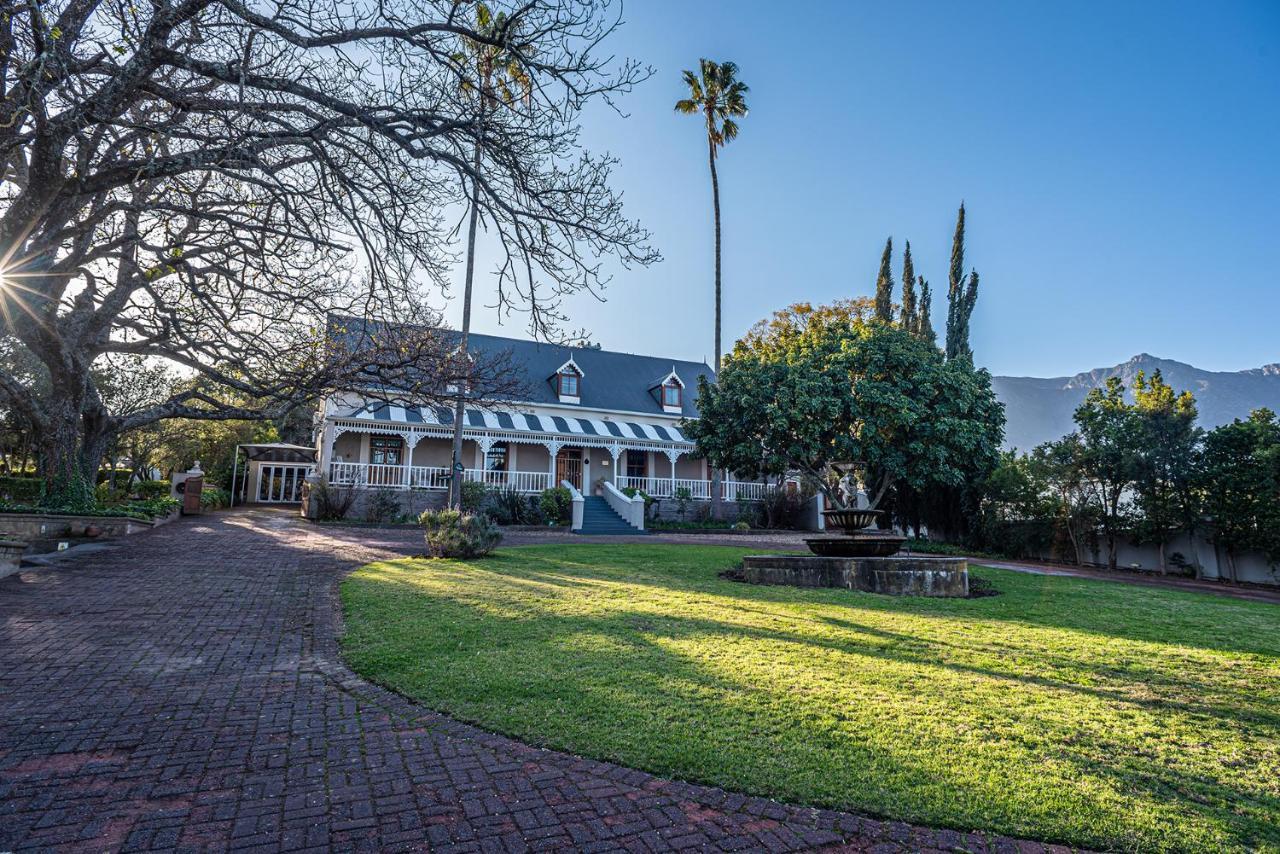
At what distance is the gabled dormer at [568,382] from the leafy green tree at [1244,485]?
2262 cm

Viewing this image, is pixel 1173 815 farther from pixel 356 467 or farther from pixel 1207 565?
pixel 356 467

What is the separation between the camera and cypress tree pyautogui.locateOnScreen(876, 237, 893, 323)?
30.7m

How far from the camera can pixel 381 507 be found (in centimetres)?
2208

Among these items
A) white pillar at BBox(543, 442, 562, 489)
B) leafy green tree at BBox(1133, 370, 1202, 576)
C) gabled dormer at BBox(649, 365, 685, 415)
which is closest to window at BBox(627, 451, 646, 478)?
gabled dormer at BBox(649, 365, 685, 415)

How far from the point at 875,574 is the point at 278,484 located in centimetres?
3920

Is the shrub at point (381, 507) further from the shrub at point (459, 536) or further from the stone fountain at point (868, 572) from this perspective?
the stone fountain at point (868, 572)

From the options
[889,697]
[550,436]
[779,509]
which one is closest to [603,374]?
[550,436]

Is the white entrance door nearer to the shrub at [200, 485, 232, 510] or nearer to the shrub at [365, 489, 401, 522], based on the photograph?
the shrub at [200, 485, 232, 510]

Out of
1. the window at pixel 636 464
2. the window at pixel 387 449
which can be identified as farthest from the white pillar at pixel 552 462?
the window at pixel 387 449

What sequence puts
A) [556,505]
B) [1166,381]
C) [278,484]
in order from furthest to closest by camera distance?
[1166,381], [278,484], [556,505]

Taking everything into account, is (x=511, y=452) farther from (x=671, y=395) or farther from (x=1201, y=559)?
(x=1201, y=559)

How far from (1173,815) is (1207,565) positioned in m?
20.4

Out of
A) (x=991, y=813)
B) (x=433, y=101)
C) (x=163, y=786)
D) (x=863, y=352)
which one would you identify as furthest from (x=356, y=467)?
(x=991, y=813)

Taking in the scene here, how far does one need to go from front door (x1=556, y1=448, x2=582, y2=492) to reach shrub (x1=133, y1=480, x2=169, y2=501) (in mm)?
16981
